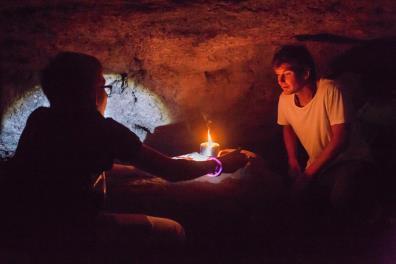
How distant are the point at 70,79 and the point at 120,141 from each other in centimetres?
55

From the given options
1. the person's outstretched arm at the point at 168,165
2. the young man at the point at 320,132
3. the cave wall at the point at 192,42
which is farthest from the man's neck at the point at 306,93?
the person's outstretched arm at the point at 168,165

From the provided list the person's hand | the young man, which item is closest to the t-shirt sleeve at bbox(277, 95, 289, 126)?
the young man

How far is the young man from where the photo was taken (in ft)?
13.4

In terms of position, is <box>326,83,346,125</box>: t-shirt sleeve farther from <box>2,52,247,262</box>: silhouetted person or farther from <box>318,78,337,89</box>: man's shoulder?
<box>2,52,247,262</box>: silhouetted person

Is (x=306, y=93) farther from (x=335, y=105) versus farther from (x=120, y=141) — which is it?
(x=120, y=141)

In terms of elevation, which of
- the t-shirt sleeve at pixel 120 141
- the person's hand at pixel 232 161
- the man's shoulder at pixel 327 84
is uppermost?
the man's shoulder at pixel 327 84

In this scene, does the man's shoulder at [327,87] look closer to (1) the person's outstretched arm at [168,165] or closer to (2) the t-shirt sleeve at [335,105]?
(2) the t-shirt sleeve at [335,105]

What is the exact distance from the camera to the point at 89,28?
13.9 feet

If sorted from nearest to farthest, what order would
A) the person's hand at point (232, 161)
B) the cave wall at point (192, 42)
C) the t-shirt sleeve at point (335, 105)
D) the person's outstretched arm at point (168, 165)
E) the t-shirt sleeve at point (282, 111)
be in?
the person's outstretched arm at point (168, 165)
the person's hand at point (232, 161)
the cave wall at point (192, 42)
the t-shirt sleeve at point (335, 105)
the t-shirt sleeve at point (282, 111)

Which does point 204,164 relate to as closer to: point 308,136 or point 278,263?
point 278,263

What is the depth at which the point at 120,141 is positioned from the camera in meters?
2.69

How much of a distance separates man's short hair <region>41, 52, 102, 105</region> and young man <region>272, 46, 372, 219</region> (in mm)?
2265

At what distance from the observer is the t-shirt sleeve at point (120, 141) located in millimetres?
2678

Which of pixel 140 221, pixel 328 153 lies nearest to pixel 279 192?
pixel 328 153
